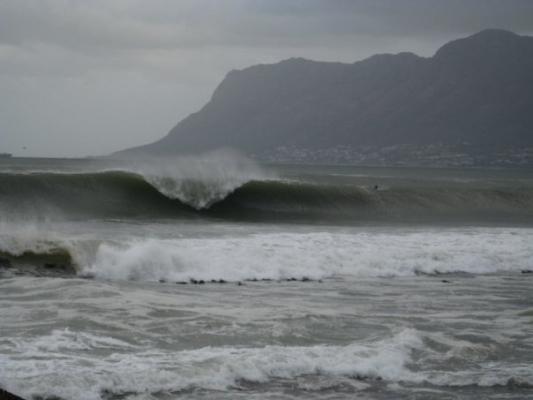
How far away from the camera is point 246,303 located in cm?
1113

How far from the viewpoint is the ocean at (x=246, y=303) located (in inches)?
293

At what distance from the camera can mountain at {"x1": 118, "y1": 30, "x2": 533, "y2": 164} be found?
14375cm

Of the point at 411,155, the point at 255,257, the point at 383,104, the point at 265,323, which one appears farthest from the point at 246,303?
the point at 383,104

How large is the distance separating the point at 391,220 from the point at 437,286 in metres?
12.5

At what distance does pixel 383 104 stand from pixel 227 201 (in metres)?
134

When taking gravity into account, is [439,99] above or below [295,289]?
above

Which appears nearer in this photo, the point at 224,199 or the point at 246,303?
the point at 246,303

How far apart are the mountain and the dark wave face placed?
10206cm

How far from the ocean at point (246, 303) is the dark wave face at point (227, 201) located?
0.16 meters

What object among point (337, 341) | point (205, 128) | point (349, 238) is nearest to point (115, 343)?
point (337, 341)

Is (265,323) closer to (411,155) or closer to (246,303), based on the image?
(246,303)

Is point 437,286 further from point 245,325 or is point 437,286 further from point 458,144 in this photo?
point 458,144

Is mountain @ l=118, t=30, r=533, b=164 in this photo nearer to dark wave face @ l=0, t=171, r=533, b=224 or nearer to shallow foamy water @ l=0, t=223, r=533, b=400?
dark wave face @ l=0, t=171, r=533, b=224

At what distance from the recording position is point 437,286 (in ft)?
44.6
